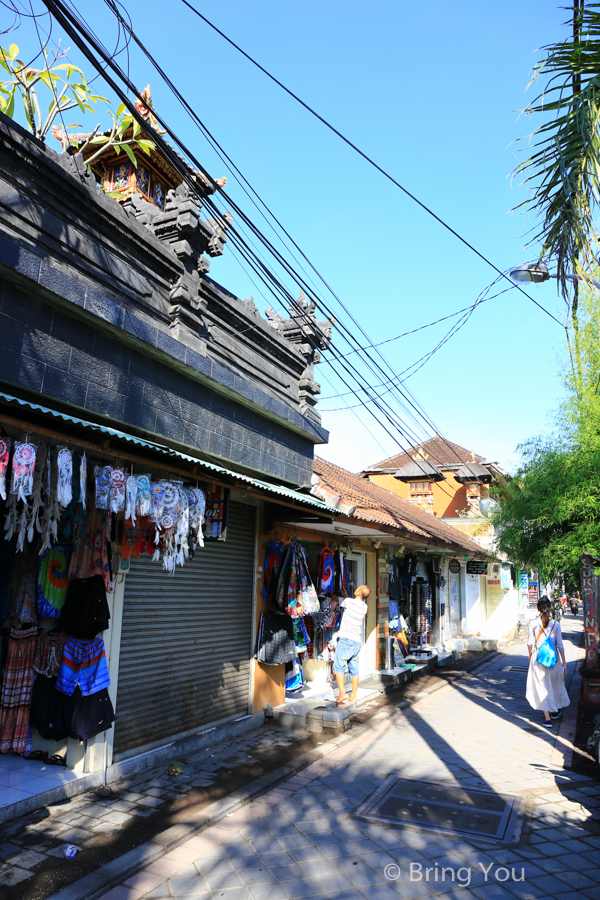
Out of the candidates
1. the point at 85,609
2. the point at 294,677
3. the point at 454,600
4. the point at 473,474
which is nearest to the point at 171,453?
the point at 85,609

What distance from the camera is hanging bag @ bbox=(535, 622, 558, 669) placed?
349 inches

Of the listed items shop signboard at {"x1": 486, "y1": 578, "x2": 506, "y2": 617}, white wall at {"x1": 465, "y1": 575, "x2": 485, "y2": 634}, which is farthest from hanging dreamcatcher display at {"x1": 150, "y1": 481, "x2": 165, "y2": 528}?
shop signboard at {"x1": 486, "y1": 578, "x2": 506, "y2": 617}

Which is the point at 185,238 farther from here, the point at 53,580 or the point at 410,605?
the point at 410,605

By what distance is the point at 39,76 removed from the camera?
7.84 m

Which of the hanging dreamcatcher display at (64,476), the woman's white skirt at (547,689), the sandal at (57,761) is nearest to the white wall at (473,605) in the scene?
the woman's white skirt at (547,689)

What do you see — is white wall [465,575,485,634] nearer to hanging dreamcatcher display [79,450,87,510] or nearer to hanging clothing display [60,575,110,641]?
hanging clothing display [60,575,110,641]

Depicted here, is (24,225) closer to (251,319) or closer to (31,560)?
(31,560)

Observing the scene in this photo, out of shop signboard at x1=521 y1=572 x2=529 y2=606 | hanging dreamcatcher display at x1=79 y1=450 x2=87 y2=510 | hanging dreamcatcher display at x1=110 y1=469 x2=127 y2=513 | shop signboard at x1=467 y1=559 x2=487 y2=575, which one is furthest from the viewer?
shop signboard at x1=521 y1=572 x2=529 y2=606

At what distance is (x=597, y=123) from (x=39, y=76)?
7172mm

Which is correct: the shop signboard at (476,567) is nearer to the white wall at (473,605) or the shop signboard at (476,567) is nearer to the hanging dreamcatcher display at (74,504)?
the white wall at (473,605)

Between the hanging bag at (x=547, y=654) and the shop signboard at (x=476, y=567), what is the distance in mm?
10735

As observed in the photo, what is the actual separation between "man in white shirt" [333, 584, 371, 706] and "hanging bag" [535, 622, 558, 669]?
9.18 feet

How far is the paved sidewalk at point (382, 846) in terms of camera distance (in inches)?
160

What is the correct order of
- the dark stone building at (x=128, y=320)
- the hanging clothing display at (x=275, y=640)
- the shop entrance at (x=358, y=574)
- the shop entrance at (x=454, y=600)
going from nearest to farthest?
the dark stone building at (x=128, y=320) < the hanging clothing display at (x=275, y=640) < the shop entrance at (x=358, y=574) < the shop entrance at (x=454, y=600)
